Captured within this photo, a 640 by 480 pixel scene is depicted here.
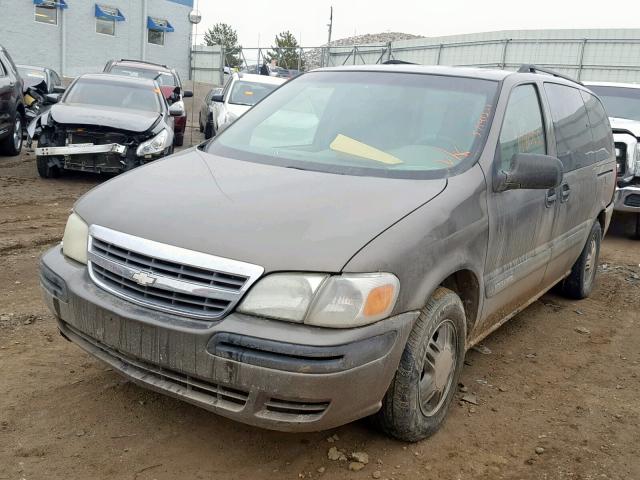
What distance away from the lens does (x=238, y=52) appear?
31031 millimetres

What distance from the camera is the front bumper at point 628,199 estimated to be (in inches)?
328

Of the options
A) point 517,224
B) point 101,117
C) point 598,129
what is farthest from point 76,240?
point 101,117

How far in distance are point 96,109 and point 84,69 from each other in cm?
2144

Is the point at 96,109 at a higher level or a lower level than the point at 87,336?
higher

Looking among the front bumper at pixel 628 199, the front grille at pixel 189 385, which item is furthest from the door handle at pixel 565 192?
the front bumper at pixel 628 199

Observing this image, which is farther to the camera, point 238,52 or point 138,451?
point 238,52

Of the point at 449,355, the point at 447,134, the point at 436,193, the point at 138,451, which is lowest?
the point at 138,451

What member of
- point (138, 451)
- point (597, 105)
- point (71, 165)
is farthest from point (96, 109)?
point (138, 451)

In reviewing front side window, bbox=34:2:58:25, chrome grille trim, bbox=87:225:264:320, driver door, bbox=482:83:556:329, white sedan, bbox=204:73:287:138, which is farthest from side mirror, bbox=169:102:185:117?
front side window, bbox=34:2:58:25

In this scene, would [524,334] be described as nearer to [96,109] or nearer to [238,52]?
[96,109]

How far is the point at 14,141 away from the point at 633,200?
→ 9.78 metres

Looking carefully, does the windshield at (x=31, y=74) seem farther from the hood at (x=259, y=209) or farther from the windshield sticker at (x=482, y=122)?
the windshield sticker at (x=482, y=122)

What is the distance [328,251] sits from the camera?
2.55 meters

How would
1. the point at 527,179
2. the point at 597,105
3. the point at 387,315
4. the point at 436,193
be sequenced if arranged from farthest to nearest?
the point at 597,105 < the point at 527,179 < the point at 436,193 < the point at 387,315
